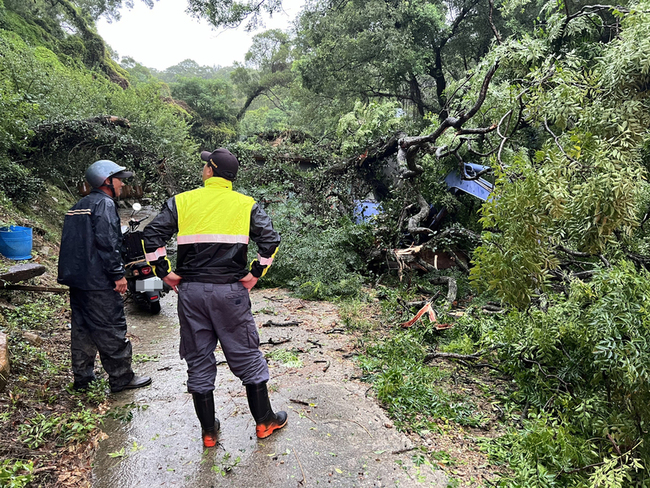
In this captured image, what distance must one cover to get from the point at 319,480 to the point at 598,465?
71.9 inches

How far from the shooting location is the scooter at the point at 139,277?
5.14m

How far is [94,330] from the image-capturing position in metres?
3.12

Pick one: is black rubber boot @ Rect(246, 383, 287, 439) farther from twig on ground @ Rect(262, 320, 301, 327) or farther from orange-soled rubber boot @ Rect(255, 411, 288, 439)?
twig on ground @ Rect(262, 320, 301, 327)

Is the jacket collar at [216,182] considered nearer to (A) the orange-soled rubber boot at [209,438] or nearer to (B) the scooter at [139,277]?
(A) the orange-soled rubber boot at [209,438]

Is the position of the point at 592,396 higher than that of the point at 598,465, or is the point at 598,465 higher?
the point at 592,396

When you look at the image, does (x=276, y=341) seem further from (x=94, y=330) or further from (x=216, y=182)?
(x=216, y=182)

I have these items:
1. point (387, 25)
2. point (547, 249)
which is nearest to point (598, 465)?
point (547, 249)

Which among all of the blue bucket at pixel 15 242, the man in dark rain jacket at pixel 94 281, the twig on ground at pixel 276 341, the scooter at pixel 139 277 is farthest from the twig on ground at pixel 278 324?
the blue bucket at pixel 15 242

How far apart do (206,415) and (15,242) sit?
4.81 meters

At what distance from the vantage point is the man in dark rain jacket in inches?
120

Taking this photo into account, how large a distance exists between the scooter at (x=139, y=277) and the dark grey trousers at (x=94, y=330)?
2087 millimetres

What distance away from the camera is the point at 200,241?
249 cm

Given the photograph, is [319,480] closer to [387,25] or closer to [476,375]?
[476,375]

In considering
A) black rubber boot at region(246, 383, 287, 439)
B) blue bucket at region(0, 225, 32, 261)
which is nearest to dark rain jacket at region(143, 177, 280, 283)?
black rubber boot at region(246, 383, 287, 439)
